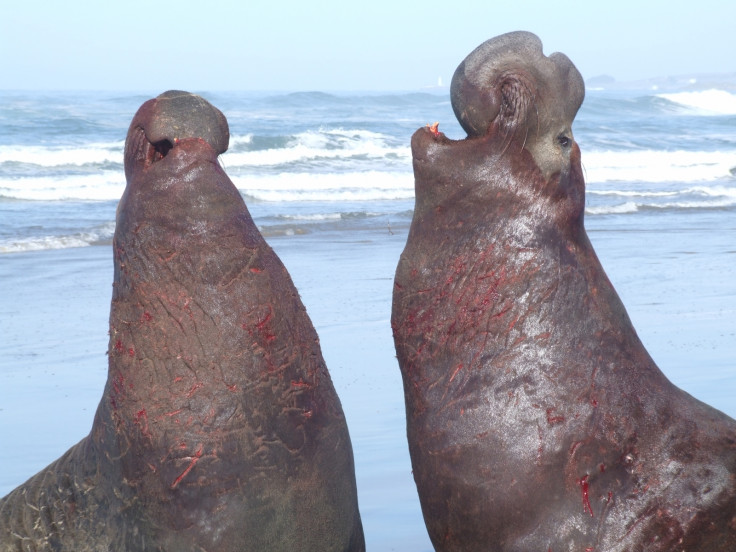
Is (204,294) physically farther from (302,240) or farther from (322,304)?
(302,240)

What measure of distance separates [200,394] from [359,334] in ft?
16.2

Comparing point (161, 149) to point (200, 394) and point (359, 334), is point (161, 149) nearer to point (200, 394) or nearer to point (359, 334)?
point (200, 394)

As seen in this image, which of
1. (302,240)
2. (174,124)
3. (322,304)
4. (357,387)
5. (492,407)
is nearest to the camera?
(492,407)

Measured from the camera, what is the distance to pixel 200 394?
10.7ft

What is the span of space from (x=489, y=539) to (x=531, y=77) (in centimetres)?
134

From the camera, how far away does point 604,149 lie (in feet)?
93.4

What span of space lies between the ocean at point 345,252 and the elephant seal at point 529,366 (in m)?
1.80

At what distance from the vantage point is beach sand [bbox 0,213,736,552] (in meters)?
5.61

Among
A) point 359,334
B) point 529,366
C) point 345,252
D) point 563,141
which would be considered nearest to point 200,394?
point 529,366

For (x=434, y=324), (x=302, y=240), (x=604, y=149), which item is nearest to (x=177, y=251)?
(x=434, y=324)

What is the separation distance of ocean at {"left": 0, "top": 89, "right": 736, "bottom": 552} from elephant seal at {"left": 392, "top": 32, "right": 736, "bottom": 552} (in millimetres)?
1800

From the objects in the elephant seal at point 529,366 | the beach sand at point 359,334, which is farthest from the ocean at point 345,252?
the elephant seal at point 529,366

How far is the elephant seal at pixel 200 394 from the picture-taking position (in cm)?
326

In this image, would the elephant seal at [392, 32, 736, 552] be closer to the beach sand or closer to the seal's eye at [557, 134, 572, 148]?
the seal's eye at [557, 134, 572, 148]
